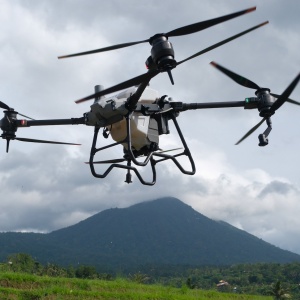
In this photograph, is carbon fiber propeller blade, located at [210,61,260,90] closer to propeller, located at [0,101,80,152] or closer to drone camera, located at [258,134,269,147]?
drone camera, located at [258,134,269,147]

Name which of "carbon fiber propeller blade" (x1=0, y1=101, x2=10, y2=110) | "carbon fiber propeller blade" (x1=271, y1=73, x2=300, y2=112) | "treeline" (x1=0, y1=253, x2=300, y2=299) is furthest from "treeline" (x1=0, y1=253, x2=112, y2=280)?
"carbon fiber propeller blade" (x1=271, y1=73, x2=300, y2=112)

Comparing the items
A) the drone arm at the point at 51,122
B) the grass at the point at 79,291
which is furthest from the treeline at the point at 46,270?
the drone arm at the point at 51,122

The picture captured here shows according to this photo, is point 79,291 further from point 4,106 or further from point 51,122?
point 51,122

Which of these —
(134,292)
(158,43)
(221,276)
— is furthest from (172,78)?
(221,276)

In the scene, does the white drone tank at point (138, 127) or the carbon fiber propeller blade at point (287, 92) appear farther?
the white drone tank at point (138, 127)

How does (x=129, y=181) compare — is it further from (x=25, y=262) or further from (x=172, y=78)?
(x=25, y=262)

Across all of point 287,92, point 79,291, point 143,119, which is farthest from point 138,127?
point 79,291

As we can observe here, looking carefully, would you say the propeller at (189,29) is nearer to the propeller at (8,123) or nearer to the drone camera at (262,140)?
the drone camera at (262,140)
